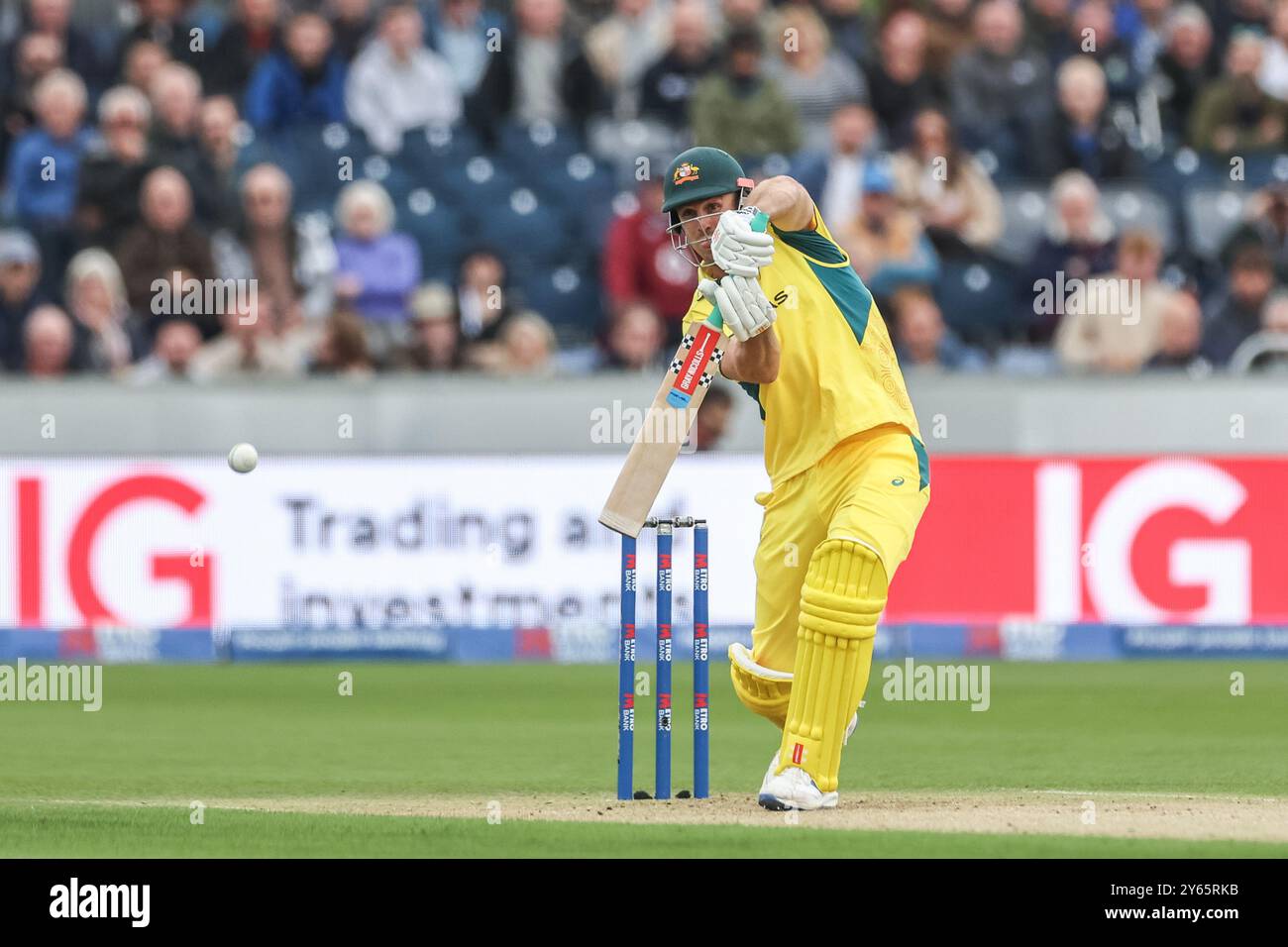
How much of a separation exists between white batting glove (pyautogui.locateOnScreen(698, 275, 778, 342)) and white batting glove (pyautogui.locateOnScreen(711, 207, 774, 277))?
0.14ft

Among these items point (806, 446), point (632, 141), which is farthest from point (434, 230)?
point (806, 446)

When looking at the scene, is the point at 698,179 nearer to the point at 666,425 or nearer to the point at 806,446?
the point at 666,425

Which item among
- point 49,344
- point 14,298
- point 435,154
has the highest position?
point 435,154

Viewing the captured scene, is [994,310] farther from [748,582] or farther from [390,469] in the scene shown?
[390,469]

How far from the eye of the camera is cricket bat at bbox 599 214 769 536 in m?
8.62

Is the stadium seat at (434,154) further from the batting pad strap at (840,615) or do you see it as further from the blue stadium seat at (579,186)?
the batting pad strap at (840,615)

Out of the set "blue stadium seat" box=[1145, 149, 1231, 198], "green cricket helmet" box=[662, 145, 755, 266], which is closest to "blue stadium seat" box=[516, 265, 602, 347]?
"blue stadium seat" box=[1145, 149, 1231, 198]

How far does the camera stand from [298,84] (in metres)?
18.1

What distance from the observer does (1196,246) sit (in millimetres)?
17766

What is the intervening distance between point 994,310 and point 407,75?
15.6 ft

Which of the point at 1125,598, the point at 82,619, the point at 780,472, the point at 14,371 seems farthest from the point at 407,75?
the point at 780,472

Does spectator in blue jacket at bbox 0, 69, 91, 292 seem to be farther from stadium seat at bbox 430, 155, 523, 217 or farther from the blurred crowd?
stadium seat at bbox 430, 155, 523, 217

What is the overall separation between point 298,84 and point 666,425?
10.2 metres

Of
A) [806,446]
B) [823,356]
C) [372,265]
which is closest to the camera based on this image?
[823,356]
